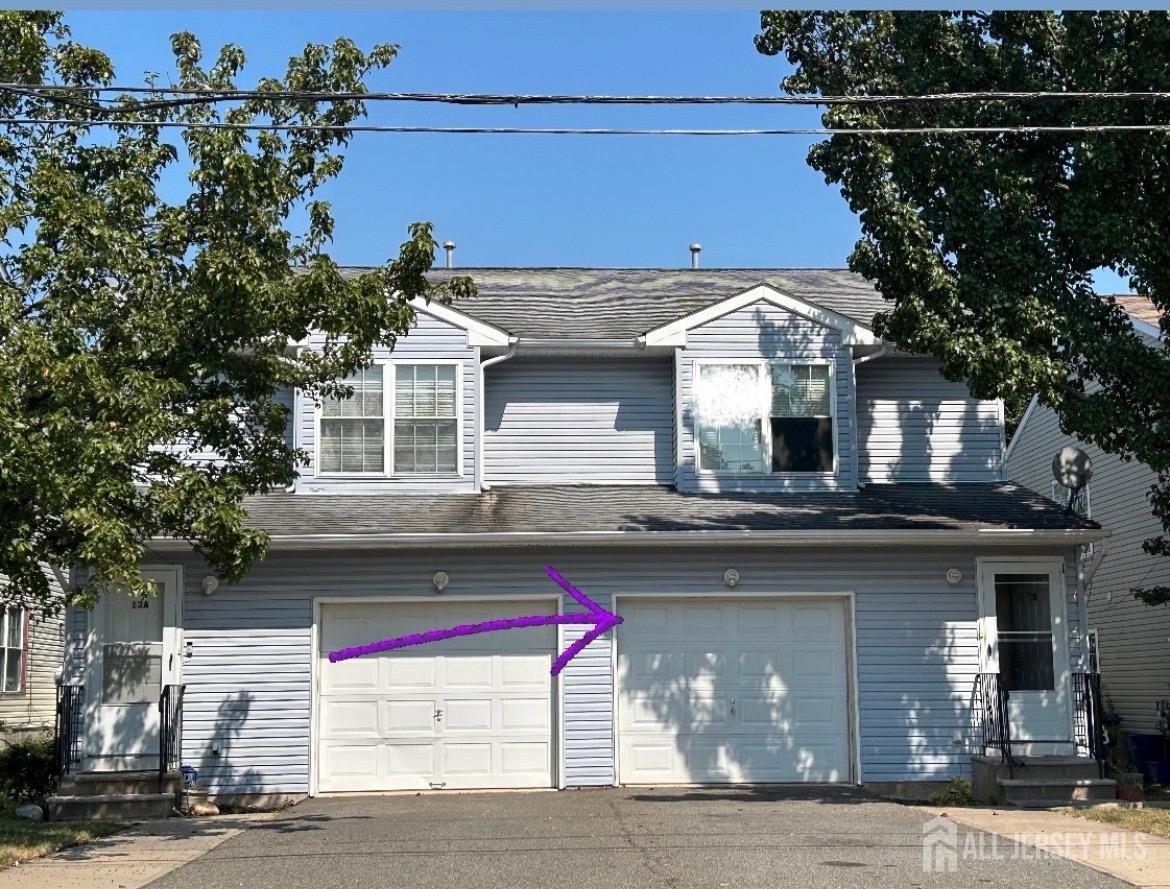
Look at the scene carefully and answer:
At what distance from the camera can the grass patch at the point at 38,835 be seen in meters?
11.8

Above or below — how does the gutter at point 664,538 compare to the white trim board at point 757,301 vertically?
below

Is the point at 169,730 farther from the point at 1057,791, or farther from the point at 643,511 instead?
the point at 1057,791

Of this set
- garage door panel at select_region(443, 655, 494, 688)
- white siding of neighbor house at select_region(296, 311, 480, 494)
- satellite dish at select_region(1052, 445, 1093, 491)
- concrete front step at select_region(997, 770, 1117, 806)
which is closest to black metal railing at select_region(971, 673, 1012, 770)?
concrete front step at select_region(997, 770, 1117, 806)

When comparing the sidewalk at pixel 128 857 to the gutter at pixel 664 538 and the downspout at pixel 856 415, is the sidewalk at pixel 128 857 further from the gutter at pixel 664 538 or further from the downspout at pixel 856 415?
the downspout at pixel 856 415

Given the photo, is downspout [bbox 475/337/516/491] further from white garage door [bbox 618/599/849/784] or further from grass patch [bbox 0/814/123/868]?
grass patch [bbox 0/814/123/868]

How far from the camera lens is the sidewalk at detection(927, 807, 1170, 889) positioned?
10555mm

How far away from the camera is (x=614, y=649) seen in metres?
16.5

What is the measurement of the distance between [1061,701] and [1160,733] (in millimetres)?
5147

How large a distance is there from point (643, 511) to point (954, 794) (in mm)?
4789

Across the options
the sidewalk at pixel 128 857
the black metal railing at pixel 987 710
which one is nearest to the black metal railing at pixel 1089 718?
the black metal railing at pixel 987 710

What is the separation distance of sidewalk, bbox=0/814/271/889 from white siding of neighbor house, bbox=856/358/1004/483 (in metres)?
9.31

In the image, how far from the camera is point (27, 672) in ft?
73.2

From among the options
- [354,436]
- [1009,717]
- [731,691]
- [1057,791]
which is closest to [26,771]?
[354,436]

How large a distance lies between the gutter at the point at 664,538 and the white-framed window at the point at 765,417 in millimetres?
1802
